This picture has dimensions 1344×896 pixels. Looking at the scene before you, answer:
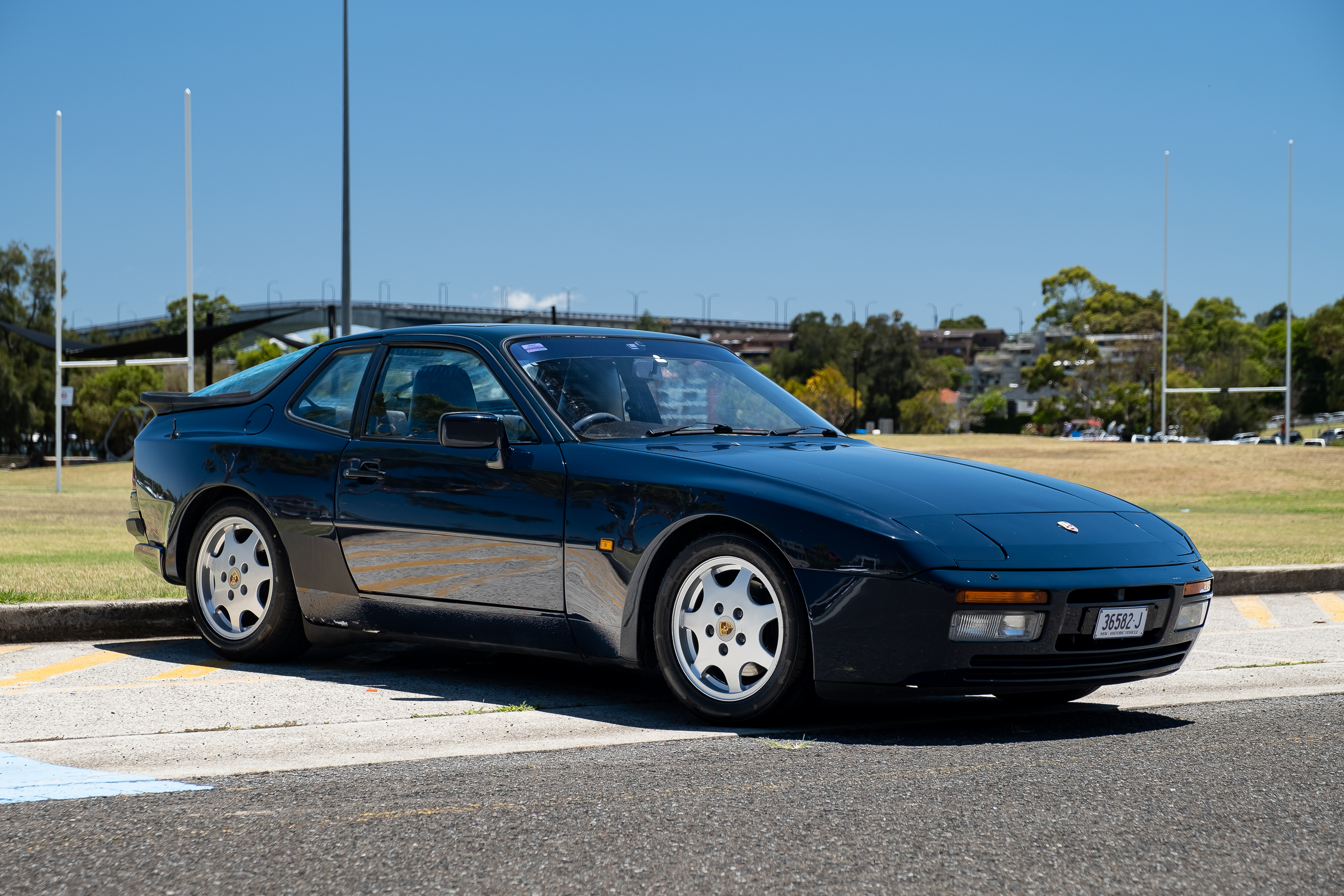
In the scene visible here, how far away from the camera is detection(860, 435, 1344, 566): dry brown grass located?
1402 centimetres

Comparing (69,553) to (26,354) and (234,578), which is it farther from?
(26,354)

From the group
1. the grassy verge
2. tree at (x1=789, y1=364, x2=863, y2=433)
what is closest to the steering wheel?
the grassy verge

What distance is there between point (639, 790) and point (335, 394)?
3.07 meters

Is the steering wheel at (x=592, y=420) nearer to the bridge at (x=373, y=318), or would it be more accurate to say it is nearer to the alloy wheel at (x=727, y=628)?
the alloy wheel at (x=727, y=628)

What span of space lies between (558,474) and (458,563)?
1.90 ft

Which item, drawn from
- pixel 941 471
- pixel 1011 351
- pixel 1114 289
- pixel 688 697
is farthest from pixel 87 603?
pixel 1011 351

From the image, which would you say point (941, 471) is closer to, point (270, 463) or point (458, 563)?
point (458, 563)

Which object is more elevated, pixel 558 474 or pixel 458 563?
pixel 558 474

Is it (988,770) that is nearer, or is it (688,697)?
(988,770)

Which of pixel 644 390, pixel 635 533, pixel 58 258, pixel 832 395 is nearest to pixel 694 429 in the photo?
pixel 644 390

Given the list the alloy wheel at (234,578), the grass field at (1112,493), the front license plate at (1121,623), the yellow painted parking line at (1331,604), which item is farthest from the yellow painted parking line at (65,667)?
the yellow painted parking line at (1331,604)

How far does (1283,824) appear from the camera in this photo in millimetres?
3461

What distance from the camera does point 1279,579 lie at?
32.6ft

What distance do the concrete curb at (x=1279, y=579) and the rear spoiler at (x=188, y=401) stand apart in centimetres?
644
